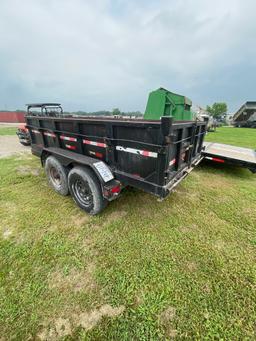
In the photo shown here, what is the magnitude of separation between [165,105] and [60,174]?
706 centimetres

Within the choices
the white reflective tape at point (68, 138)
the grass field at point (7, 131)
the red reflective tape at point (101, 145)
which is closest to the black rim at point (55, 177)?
the white reflective tape at point (68, 138)

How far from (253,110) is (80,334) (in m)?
47.0

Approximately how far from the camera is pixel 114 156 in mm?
2650

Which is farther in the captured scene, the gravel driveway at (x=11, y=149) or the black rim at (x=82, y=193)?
the gravel driveway at (x=11, y=149)

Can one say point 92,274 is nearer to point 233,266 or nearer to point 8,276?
point 8,276

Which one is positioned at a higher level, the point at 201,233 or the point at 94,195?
the point at 94,195

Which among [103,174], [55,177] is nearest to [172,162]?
[103,174]

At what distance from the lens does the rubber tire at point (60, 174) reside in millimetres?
3330

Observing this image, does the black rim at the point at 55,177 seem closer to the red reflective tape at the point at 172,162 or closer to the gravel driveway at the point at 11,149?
the red reflective tape at the point at 172,162

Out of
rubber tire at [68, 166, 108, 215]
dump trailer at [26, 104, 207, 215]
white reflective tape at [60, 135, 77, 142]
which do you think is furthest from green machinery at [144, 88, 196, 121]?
rubber tire at [68, 166, 108, 215]

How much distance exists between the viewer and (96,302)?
1.68 meters

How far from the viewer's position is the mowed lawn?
1.51m

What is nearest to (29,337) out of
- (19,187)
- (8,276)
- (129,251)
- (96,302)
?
(96,302)

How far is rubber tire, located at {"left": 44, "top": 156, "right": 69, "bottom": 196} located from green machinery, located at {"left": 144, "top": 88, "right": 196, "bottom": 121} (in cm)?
646
